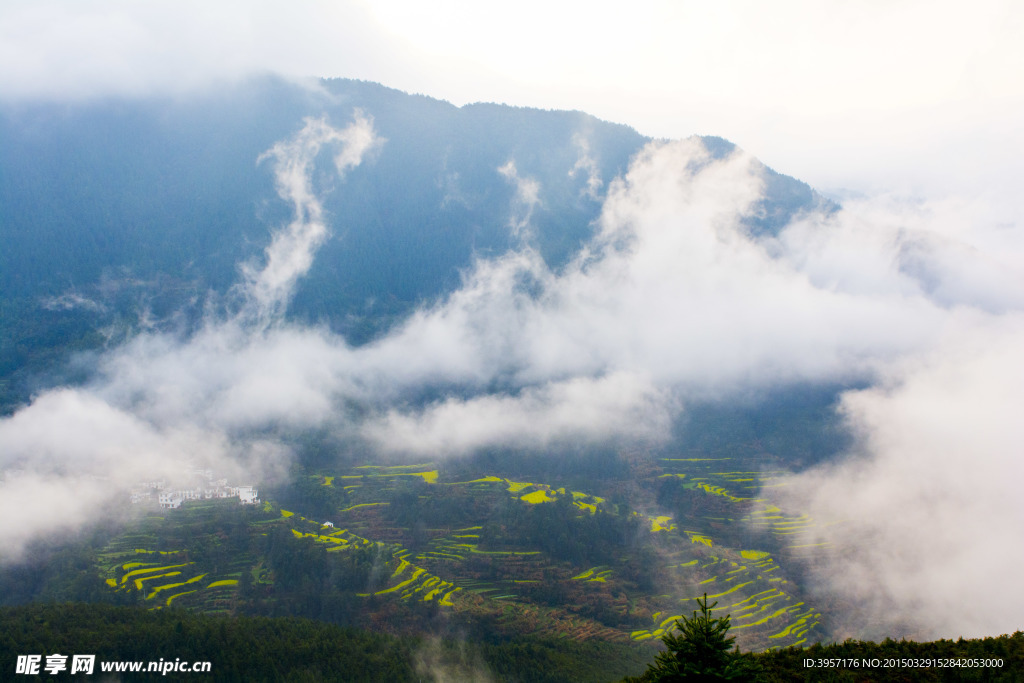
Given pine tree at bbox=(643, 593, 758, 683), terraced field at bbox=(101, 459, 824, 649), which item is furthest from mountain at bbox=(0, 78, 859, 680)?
pine tree at bbox=(643, 593, 758, 683)

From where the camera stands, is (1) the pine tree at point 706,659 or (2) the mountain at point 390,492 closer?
(1) the pine tree at point 706,659

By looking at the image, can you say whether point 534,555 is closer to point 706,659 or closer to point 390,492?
point 390,492

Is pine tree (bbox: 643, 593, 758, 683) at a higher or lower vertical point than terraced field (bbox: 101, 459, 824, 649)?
lower

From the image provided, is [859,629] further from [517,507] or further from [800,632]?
[517,507]

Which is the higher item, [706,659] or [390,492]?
[390,492]

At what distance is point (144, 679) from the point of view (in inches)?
2635

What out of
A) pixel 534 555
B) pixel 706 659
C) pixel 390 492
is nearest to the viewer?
pixel 706 659

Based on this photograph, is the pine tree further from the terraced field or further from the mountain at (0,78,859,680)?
the terraced field

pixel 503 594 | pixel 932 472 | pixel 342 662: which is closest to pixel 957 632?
pixel 932 472

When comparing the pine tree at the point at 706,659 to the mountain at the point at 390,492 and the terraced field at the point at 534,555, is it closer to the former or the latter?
the mountain at the point at 390,492

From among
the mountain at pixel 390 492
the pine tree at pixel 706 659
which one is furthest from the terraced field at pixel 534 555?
the pine tree at pixel 706 659

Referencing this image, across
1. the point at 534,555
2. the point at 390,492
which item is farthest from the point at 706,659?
the point at 390,492

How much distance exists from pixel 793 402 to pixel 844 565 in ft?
215

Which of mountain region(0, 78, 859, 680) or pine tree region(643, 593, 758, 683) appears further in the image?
mountain region(0, 78, 859, 680)
